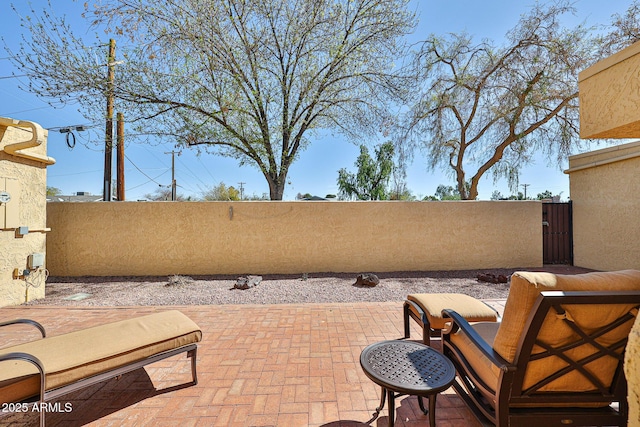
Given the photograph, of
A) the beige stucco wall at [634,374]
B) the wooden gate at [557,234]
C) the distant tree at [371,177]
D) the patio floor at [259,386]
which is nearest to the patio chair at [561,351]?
the beige stucco wall at [634,374]

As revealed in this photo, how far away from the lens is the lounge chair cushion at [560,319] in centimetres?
162

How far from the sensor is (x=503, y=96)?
33.3 feet

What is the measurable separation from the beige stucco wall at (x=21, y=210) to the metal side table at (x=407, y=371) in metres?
6.42

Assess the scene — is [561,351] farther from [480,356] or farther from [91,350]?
[91,350]

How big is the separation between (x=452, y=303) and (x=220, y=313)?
11.8 ft

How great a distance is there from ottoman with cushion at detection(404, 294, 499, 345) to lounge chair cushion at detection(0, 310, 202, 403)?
2388mm

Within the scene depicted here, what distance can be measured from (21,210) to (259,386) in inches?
230

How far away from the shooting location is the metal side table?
5.71ft

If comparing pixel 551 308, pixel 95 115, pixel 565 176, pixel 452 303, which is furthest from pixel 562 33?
pixel 95 115

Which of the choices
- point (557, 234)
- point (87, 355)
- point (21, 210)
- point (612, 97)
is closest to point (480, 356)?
point (612, 97)

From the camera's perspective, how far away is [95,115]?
855cm

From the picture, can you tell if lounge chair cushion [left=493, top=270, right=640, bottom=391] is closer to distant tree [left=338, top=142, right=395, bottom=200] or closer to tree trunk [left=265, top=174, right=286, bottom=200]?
tree trunk [left=265, top=174, right=286, bottom=200]

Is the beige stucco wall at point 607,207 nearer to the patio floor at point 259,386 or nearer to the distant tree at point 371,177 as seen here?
the patio floor at point 259,386

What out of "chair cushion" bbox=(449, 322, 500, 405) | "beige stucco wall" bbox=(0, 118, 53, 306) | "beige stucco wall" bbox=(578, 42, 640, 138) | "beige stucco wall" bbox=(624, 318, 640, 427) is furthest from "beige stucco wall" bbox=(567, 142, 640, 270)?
"beige stucco wall" bbox=(0, 118, 53, 306)
